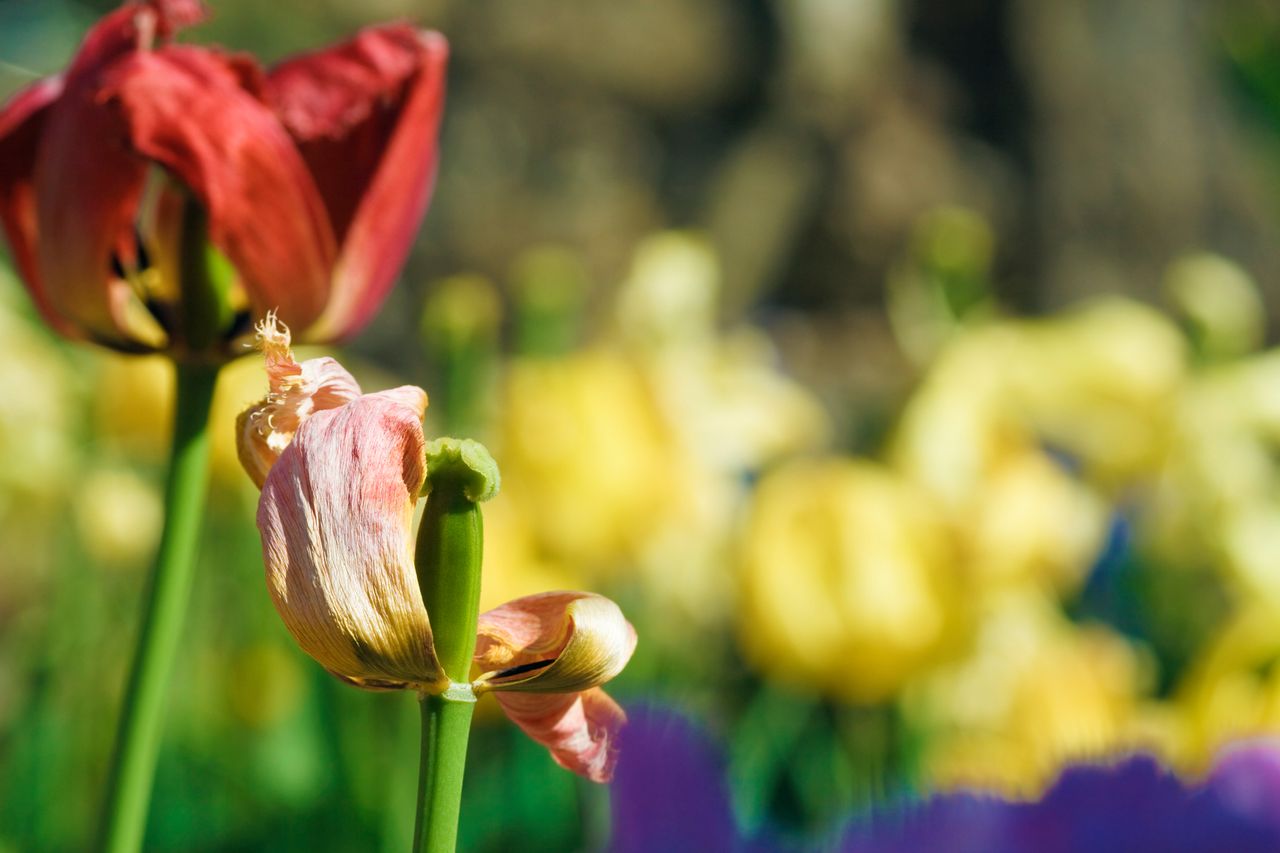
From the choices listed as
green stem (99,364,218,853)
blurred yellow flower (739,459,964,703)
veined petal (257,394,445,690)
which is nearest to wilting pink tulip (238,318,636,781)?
veined petal (257,394,445,690)

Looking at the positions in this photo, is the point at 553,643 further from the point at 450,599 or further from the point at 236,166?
the point at 236,166

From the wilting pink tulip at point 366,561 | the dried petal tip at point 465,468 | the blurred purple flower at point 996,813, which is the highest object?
the dried petal tip at point 465,468

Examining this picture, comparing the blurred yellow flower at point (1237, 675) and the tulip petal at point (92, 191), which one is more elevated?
the tulip petal at point (92, 191)

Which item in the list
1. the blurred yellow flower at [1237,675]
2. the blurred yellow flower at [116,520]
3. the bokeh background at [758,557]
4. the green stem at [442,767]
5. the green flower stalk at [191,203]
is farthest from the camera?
the blurred yellow flower at [116,520]

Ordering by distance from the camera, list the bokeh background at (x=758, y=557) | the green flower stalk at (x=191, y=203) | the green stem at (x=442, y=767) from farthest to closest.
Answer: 1. the bokeh background at (x=758, y=557)
2. the green flower stalk at (x=191, y=203)
3. the green stem at (x=442, y=767)

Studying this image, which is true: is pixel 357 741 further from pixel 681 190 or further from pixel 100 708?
pixel 681 190

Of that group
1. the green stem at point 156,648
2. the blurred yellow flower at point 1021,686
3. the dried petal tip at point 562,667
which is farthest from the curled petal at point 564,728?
the blurred yellow flower at point 1021,686

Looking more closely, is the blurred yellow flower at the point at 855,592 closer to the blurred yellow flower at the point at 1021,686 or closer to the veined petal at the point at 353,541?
the blurred yellow flower at the point at 1021,686

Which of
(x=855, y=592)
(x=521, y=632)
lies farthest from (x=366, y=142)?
(x=855, y=592)

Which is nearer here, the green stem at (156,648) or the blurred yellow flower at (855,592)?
the green stem at (156,648)
